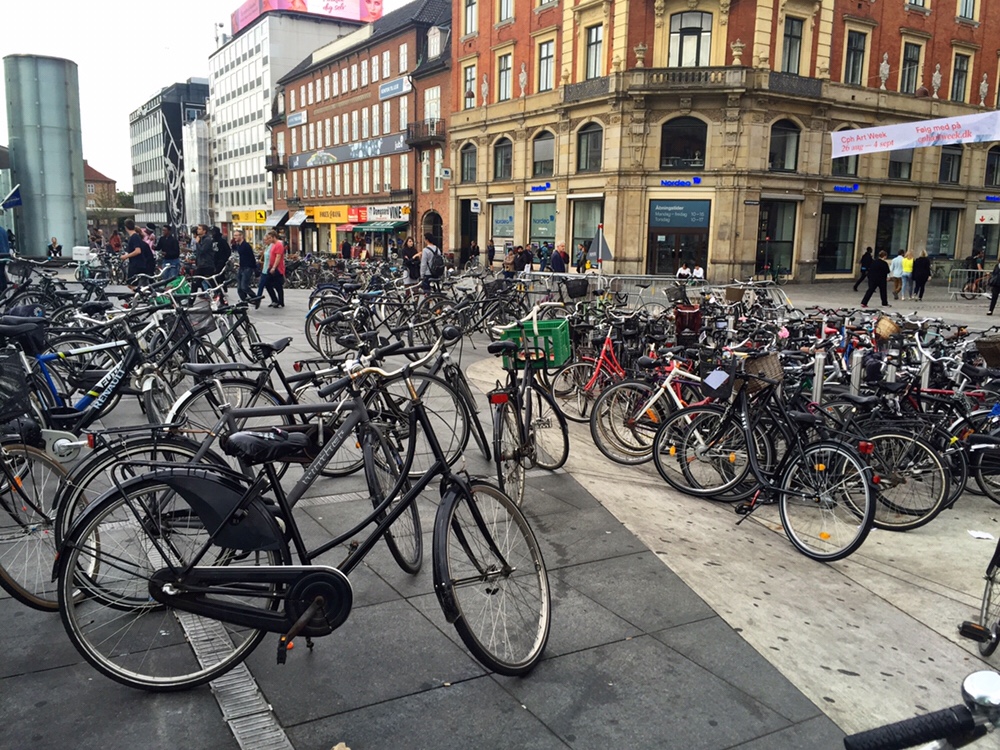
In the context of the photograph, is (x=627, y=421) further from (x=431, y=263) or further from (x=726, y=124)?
(x=726, y=124)

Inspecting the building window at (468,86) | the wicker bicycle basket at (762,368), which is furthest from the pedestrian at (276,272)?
the building window at (468,86)

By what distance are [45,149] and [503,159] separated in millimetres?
19606

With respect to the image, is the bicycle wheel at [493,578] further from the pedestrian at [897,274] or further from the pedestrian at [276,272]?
the pedestrian at [897,274]

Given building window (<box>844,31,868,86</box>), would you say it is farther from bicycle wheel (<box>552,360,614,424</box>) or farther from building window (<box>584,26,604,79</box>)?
bicycle wheel (<box>552,360,614,424</box>)

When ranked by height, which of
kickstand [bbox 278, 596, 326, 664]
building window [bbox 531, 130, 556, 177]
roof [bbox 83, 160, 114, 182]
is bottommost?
kickstand [bbox 278, 596, 326, 664]

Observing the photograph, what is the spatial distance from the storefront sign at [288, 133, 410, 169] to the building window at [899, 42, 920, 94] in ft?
83.3

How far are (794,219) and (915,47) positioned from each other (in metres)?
10.6

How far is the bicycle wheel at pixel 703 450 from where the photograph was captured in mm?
5543

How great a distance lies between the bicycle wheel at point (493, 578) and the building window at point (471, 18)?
38934 mm

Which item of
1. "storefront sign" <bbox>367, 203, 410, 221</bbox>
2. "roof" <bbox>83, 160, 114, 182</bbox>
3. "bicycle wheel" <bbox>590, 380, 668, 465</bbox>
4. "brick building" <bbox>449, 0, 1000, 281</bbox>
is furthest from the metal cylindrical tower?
"roof" <bbox>83, 160, 114, 182</bbox>

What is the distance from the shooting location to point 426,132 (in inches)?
1690

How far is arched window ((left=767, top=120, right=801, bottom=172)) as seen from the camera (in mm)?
30734

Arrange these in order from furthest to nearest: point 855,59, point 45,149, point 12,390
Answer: point 855,59 → point 45,149 → point 12,390

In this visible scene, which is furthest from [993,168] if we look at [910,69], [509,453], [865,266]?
[509,453]
